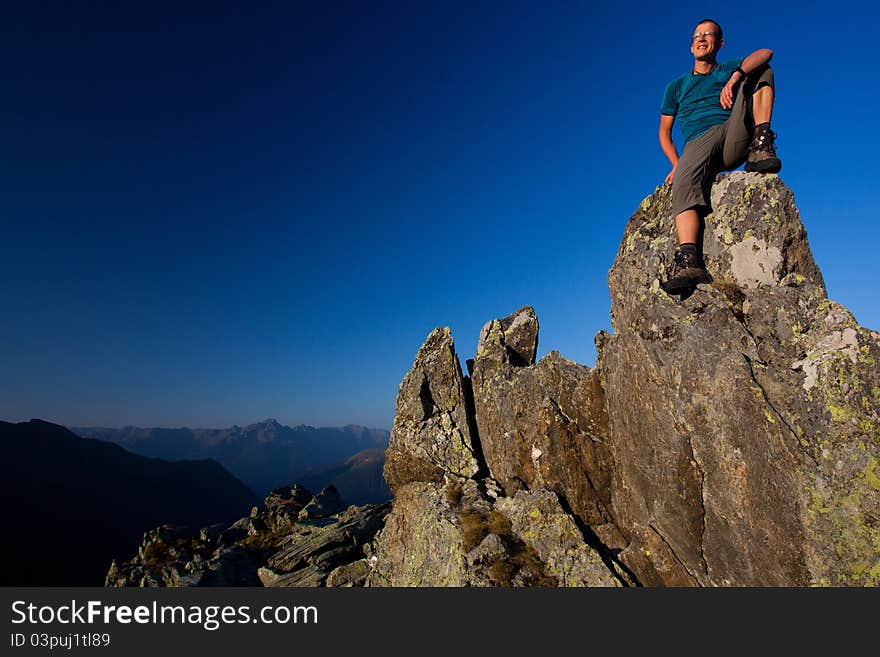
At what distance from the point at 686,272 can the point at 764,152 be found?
391 cm

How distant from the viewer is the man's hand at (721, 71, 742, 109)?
10.2 meters

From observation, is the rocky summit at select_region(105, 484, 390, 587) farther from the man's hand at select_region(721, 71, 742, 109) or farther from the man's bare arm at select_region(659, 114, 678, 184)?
the man's hand at select_region(721, 71, 742, 109)

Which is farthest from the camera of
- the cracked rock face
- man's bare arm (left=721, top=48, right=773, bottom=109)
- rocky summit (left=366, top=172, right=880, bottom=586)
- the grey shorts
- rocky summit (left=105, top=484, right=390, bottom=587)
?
rocky summit (left=105, top=484, right=390, bottom=587)

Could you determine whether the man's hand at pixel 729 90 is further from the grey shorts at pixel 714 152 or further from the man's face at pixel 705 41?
the man's face at pixel 705 41

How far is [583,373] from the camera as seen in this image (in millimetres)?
18328

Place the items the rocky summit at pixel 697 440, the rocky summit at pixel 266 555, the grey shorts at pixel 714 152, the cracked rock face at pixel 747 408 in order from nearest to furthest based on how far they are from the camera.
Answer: the cracked rock face at pixel 747 408 → the rocky summit at pixel 697 440 → the grey shorts at pixel 714 152 → the rocky summit at pixel 266 555

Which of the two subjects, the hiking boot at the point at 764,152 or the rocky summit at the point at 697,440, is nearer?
the rocky summit at the point at 697,440

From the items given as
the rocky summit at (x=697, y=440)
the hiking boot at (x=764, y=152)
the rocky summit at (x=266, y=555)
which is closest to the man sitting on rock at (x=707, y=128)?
the hiking boot at (x=764, y=152)

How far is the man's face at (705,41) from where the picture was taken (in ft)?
34.5

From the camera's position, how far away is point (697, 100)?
36.7 feet

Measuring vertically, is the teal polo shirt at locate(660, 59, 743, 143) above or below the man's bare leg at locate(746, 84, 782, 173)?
above

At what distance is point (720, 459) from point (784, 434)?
6.03 ft

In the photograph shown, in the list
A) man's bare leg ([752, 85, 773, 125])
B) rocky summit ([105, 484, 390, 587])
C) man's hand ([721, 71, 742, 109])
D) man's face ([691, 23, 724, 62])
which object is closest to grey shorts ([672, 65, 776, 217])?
man's bare leg ([752, 85, 773, 125])

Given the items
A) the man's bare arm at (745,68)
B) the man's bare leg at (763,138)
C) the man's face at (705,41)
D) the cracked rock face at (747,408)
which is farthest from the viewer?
the man's face at (705,41)
